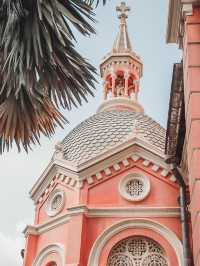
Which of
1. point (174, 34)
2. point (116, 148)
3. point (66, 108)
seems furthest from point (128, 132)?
point (66, 108)

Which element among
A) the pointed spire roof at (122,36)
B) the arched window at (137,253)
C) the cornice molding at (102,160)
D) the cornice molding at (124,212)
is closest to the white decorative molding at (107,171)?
the cornice molding at (102,160)

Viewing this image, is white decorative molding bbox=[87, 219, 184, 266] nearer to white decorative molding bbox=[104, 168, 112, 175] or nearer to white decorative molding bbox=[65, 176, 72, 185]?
white decorative molding bbox=[104, 168, 112, 175]

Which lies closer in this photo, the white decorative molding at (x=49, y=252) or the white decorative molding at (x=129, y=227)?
the white decorative molding at (x=129, y=227)

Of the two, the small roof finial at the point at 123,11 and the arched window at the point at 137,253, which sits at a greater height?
the small roof finial at the point at 123,11

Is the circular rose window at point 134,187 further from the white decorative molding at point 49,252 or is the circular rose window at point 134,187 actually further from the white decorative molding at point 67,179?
the white decorative molding at point 49,252

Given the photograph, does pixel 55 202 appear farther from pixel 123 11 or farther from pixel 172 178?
pixel 123 11

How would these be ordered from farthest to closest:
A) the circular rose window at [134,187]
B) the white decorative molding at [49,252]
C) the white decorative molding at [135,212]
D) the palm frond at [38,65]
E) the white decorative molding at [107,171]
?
the white decorative molding at [107,171]
the circular rose window at [134,187]
the white decorative molding at [49,252]
the white decorative molding at [135,212]
the palm frond at [38,65]

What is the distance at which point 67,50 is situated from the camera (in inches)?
265

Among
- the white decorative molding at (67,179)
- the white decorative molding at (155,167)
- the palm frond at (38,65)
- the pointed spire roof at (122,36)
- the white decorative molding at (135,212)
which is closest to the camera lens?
the palm frond at (38,65)

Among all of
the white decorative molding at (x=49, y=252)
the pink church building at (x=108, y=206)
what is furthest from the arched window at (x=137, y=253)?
the white decorative molding at (x=49, y=252)

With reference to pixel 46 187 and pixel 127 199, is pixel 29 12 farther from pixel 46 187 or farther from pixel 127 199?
pixel 46 187

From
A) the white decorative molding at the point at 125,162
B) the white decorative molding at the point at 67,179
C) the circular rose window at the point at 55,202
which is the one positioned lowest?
the circular rose window at the point at 55,202

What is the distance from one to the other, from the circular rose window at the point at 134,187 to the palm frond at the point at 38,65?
12.0 meters

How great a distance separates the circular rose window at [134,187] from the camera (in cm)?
1878
